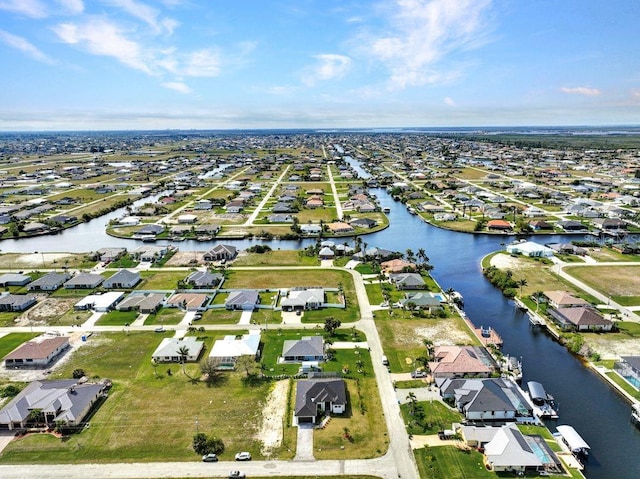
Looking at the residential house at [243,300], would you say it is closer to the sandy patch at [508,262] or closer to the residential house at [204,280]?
the residential house at [204,280]

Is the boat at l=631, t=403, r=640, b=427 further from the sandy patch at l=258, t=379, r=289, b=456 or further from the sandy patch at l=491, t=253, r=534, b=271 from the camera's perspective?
the sandy patch at l=491, t=253, r=534, b=271

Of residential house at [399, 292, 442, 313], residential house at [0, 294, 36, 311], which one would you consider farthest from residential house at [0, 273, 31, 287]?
residential house at [399, 292, 442, 313]

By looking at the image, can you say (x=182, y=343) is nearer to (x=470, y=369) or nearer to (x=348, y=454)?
(x=348, y=454)

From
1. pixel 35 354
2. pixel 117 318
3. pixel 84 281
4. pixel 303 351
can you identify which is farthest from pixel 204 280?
pixel 303 351

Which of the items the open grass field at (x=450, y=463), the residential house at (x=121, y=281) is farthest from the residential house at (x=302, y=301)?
the open grass field at (x=450, y=463)

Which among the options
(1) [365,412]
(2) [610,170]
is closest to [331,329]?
(1) [365,412]

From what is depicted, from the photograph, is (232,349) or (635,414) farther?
(232,349)

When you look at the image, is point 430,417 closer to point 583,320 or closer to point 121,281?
point 583,320
